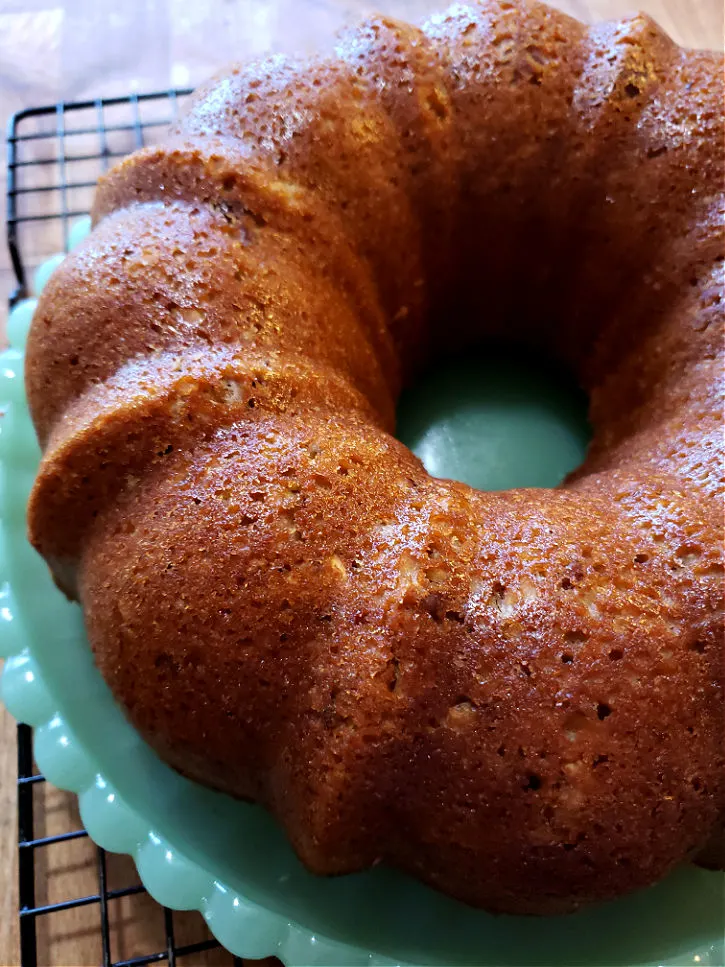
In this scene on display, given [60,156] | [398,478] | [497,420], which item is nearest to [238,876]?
[398,478]

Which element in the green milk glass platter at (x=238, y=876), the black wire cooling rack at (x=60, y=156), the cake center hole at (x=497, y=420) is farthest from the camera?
the black wire cooling rack at (x=60, y=156)

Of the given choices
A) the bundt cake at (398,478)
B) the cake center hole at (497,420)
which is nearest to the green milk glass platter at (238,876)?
the bundt cake at (398,478)

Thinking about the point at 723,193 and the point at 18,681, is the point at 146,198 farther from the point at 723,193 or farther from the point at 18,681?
the point at 723,193

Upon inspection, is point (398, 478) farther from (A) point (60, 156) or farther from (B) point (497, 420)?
(A) point (60, 156)

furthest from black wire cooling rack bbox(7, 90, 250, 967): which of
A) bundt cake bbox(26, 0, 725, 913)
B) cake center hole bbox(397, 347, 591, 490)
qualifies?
cake center hole bbox(397, 347, 591, 490)

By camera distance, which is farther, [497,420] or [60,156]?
[60,156]

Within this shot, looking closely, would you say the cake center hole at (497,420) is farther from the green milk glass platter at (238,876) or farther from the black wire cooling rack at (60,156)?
the black wire cooling rack at (60,156)
